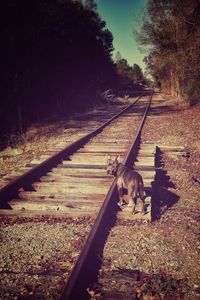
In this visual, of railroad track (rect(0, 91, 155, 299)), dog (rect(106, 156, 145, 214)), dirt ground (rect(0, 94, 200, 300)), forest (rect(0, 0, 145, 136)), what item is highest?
forest (rect(0, 0, 145, 136))

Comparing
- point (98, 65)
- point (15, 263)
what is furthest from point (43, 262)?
point (98, 65)

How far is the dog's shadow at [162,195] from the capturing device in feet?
17.5

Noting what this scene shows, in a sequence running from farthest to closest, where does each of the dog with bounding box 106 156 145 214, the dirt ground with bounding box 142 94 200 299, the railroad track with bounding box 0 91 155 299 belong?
1. the dog with bounding box 106 156 145 214
2. the railroad track with bounding box 0 91 155 299
3. the dirt ground with bounding box 142 94 200 299

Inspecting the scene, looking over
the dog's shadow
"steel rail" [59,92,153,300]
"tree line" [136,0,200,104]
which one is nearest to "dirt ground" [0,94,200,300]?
the dog's shadow

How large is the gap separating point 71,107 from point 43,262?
77.9 feet

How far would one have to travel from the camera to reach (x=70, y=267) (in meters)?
3.68

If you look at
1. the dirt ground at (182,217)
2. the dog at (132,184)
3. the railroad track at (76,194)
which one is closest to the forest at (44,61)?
the railroad track at (76,194)

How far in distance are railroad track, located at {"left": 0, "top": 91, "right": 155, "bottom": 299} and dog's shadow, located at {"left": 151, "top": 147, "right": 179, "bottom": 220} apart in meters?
0.21

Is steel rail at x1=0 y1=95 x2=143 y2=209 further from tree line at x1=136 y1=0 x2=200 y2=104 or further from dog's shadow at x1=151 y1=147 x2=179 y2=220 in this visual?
tree line at x1=136 y1=0 x2=200 y2=104

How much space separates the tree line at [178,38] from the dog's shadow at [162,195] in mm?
15880

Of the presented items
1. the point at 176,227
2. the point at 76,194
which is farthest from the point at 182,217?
the point at 76,194

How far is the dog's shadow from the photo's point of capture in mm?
5327

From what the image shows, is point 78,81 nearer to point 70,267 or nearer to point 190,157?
point 190,157

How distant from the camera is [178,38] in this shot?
28.0 metres
